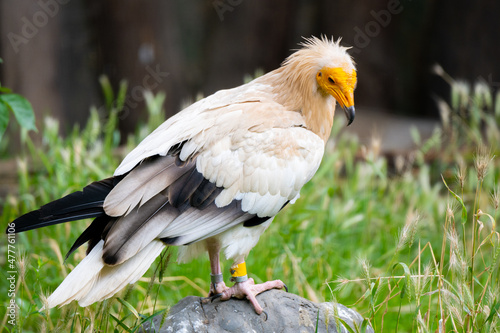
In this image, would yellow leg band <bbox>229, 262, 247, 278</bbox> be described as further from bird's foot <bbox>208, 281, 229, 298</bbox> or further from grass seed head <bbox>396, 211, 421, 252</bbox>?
grass seed head <bbox>396, 211, 421, 252</bbox>

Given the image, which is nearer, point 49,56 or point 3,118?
point 3,118

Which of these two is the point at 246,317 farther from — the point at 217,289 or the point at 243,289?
the point at 217,289

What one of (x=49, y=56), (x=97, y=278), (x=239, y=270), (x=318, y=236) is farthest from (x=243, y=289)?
(x=49, y=56)

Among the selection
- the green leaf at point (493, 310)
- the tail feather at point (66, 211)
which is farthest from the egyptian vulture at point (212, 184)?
the green leaf at point (493, 310)

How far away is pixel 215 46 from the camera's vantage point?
8.48 m

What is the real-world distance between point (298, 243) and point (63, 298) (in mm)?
2410

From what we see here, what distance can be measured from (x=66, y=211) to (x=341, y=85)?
168cm

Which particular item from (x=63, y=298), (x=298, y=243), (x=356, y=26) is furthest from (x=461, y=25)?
(x=63, y=298)

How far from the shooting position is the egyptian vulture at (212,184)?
3.00 m

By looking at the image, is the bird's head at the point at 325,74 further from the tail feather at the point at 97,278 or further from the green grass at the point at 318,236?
the tail feather at the point at 97,278

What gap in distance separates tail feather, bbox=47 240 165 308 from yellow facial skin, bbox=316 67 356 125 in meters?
1.37

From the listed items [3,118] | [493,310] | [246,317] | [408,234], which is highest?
[3,118]

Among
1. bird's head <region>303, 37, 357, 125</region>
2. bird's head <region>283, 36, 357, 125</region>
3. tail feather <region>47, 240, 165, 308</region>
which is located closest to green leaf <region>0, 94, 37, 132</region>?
tail feather <region>47, 240, 165, 308</region>

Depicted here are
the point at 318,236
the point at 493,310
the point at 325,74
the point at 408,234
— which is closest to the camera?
the point at 493,310
